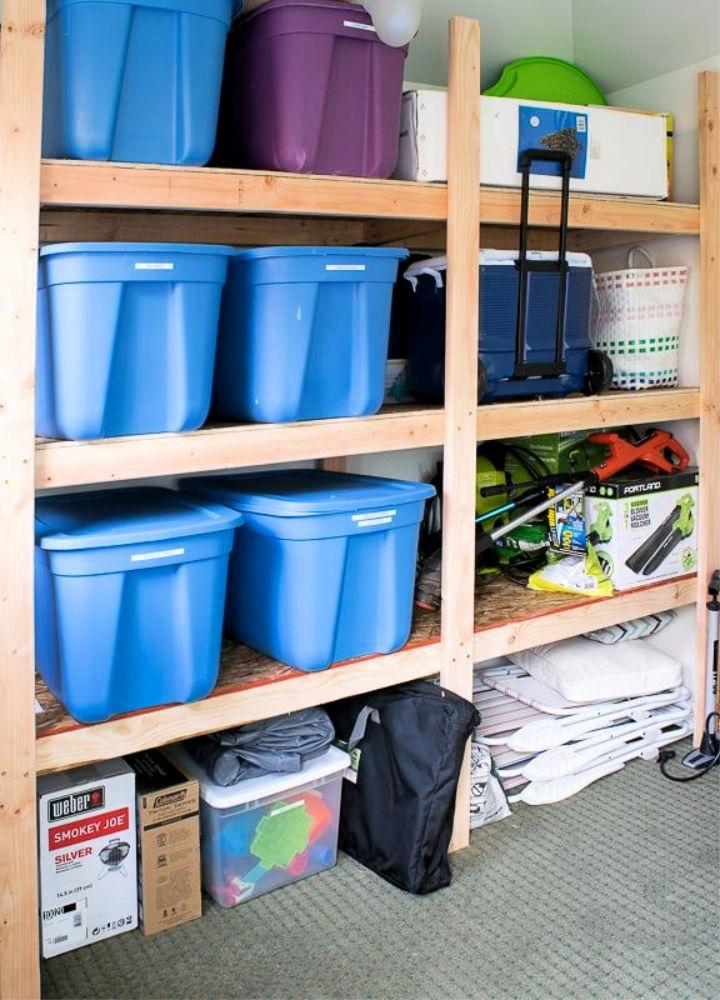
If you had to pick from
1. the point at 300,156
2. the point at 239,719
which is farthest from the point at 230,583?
the point at 300,156

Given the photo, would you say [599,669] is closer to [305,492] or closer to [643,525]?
[643,525]

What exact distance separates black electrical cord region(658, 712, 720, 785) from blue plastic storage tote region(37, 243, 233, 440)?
1.93 m

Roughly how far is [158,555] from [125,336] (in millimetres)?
449

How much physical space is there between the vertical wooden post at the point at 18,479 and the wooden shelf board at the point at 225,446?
0.28 ft

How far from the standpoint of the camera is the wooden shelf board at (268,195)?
1.96 meters

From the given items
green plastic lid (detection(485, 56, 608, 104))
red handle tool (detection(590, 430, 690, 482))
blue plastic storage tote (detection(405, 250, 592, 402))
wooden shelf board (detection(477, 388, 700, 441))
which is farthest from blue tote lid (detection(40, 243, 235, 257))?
red handle tool (detection(590, 430, 690, 482))

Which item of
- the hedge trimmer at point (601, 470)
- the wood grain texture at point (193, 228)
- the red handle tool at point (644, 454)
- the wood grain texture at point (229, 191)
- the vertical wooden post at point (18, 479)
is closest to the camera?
the vertical wooden post at point (18, 479)

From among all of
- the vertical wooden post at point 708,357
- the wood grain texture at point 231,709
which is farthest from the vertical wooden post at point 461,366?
the vertical wooden post at point 708,357

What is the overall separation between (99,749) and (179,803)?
12.6 inches

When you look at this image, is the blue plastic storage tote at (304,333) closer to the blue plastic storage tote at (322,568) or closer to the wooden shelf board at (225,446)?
the wooden shelf board at (225,446)

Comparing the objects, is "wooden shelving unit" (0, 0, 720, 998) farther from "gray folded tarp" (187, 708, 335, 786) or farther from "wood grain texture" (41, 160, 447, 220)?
"gray folded tarp" (187, 708, 335, 786)

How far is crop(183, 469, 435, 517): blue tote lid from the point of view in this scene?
2.32 meters

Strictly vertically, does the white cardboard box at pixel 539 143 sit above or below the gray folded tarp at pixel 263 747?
above

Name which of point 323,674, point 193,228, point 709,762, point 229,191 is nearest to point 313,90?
point 229,191
